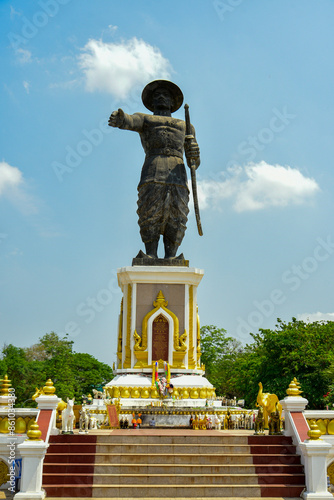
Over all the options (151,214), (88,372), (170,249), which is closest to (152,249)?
(170,249)

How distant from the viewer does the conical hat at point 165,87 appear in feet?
54.4

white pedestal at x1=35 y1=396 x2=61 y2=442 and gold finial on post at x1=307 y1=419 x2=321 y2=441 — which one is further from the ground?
white pedestal at x1=35 y1=396 x2=61 y2=442

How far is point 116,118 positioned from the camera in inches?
614

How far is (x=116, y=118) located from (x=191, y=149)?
2.41 meters

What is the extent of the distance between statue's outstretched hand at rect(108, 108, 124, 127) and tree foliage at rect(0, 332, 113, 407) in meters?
18.8

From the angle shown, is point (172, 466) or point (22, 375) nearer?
point (172, 466)

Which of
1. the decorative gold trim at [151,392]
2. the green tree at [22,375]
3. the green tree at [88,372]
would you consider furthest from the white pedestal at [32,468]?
the green tree at [88,372]

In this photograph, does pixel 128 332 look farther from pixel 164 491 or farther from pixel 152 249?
pixel 164 491

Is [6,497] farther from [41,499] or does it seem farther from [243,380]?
[243,380]

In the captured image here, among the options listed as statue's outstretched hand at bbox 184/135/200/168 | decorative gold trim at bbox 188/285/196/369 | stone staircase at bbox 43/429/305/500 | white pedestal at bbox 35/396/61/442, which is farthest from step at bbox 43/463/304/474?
statue's outstretched hand at bbox 184/135/200/168

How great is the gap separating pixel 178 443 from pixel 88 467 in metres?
1.65

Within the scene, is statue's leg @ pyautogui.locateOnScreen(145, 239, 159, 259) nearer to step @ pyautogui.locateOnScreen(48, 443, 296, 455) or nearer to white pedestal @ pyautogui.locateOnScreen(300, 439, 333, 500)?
step @ pyautogui.locateOnScreen(48, 443, 296, 455)

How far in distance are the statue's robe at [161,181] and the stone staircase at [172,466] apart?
7572 mm

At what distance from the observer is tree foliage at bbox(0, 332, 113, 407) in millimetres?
31688
